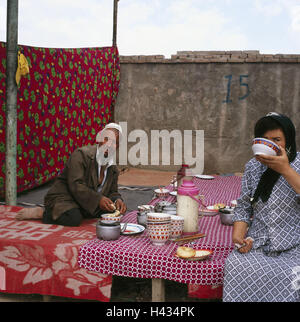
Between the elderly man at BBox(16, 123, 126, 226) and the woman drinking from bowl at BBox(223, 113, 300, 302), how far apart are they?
1278mm

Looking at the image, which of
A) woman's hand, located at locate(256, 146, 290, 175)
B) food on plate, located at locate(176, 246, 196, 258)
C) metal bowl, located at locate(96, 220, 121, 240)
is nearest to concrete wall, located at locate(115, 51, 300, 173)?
metal bowl, located at locate(96, 220, 121, 240)

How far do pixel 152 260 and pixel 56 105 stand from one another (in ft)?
15.2

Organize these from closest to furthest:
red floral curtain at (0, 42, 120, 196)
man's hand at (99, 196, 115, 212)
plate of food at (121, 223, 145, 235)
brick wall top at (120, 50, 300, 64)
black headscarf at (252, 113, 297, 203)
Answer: black headscarf at (252, 113, 297, 203), plate of food at (121, 223, 145, 235), man's hand at (99, 196, 115, 212), red floral curtain at (0, 42, 120, 196), brick wall top at (120, 50, 300, 64)

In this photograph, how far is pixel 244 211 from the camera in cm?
226

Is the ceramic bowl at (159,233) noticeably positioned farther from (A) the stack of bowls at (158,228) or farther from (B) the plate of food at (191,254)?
(B) the plate of food at (191,254)

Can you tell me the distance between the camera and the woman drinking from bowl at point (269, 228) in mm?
1901

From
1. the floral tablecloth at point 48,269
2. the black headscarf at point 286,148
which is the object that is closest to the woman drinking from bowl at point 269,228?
the black headscarf at point 286,148

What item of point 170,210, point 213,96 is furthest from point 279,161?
point 213,96

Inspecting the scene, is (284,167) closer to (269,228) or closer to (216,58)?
(269,228)

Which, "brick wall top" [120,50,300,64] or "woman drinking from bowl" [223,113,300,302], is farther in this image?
"brick wall top" [120,50,300,64]

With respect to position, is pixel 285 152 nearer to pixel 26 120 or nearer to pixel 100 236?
pixel 100 236

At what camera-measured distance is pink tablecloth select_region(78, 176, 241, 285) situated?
7.29ft

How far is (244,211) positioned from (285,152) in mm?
456

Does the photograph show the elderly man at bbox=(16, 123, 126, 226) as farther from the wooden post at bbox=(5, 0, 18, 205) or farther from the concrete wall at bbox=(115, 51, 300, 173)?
the concrete wall at bbox=(115, 51, 300, 173)
